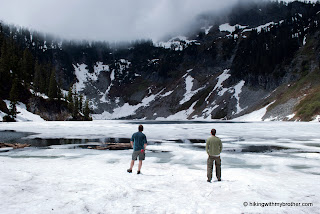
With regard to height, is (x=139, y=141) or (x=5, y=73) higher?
(x=5, y=73)

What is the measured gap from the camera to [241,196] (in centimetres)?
737

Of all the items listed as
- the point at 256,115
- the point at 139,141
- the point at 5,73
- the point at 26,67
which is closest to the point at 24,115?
the point at 5,73

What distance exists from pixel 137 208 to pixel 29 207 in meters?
2.82

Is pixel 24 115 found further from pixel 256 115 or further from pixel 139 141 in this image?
pixel 256 115

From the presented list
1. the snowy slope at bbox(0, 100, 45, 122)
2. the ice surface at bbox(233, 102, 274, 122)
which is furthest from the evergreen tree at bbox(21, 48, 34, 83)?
the ice surface at bbox(233, 102, 274, 122)

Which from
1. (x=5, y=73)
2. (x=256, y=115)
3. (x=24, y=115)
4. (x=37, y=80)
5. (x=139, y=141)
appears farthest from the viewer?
(x=37, y=80)

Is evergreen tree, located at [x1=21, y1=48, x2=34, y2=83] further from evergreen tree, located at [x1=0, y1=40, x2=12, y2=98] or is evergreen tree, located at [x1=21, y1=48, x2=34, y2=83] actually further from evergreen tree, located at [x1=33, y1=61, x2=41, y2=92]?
evergreen tree, located at [x1=0, y1=40, x2=12, y2=98]

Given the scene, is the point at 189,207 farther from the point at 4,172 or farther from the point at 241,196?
the point at 4,172

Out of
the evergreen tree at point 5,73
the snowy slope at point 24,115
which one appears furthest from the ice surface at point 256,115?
the evergreen tree at point 5,73

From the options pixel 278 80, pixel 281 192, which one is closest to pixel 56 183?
pixel 281 192

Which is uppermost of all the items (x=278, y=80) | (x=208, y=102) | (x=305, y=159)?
(x=278, y=80)

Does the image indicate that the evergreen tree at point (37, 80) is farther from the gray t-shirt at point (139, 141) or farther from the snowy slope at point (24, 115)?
the gray t-shirt at point (139, 141)

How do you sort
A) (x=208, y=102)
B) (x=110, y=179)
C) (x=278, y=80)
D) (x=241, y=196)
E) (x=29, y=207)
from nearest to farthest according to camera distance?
(x=29, y=207), (x=241, y=196), (x=110, y=179), (x=278, y=80), (x=208, y=102)

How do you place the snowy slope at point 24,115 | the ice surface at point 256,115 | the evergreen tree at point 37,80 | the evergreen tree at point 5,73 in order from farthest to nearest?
1. the evergreen tree at point 37,80
2. the ice surface at point 256,115
3. the evergreen tree at point 5,73
4. the snowy slope at point 24,115
